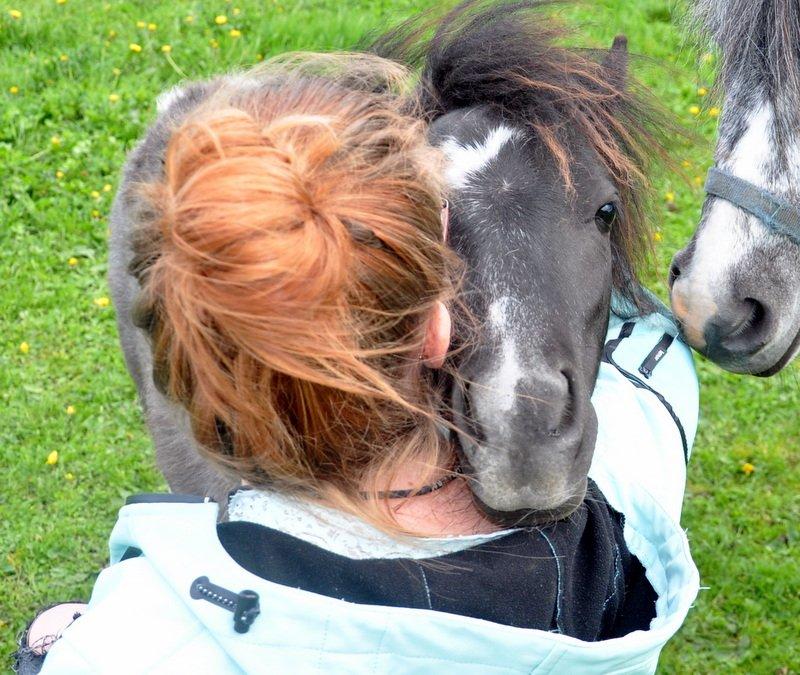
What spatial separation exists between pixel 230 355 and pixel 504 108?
884 mm

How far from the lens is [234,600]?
108 centimetres

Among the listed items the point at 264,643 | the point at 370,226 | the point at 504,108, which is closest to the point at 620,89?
the point at 504,108

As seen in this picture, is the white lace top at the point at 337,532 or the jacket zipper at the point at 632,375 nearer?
the white lace top at the point at 337,532

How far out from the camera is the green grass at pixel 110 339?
9.24 feet

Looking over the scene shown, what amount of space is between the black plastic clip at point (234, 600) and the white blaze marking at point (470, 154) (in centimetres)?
81

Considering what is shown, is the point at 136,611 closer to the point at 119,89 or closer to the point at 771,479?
the point at 771,479

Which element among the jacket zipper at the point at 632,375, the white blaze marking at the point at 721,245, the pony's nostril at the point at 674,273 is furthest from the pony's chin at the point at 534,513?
the pony's nostril at the point at 674,273

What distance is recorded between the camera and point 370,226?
1062mm

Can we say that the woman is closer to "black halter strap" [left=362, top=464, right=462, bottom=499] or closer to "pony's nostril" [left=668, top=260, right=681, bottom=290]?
"black halter strap" [left=362, top=464, right=462, bottom=499]

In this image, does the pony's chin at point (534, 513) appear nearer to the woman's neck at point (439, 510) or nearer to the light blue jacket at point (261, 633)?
the woman's neck at point (439, 510)

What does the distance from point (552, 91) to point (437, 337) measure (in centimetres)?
70

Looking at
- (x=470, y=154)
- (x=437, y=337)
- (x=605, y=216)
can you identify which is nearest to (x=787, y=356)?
(x=605, y=216)

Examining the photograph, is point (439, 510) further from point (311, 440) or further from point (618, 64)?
point (618, 64)

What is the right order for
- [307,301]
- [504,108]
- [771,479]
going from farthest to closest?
[771,479], [504,108], [307,301]
